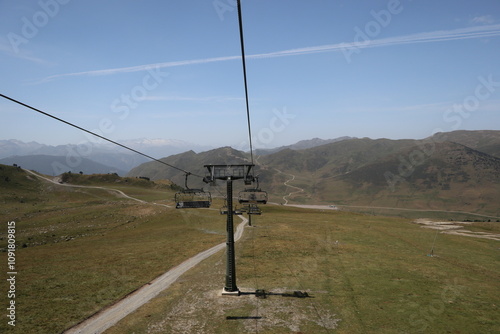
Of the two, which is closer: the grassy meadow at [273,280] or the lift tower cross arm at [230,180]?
the grassy meadow at [273,280]

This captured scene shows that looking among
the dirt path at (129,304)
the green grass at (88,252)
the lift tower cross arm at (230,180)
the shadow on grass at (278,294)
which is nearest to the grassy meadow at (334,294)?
the shadow on grass at (278,294)

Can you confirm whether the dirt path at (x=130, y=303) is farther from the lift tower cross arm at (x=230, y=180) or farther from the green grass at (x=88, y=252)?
the lift tower cross arm at (x=230, y=180)

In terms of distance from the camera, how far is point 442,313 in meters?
26.6

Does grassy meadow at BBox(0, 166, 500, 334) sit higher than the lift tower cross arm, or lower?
lower

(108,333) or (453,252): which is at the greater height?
(108,333)

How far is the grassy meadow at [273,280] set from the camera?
25.0m

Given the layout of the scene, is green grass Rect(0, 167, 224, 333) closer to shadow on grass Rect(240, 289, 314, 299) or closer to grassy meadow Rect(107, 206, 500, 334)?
grassy meadow Rect(107, 206, 500, 334)

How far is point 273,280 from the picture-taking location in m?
35.8

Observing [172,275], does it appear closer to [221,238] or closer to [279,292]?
[279,292]

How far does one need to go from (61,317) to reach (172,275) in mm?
14248

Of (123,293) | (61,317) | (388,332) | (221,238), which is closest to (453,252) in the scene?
(388,332)

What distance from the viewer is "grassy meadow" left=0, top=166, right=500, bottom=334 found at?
25.0 metres

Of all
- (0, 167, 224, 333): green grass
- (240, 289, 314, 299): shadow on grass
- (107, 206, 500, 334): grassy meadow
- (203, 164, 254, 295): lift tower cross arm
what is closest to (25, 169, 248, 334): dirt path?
(0, 167, 224, 333): green grass

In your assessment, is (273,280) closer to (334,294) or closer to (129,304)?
(334,294)
